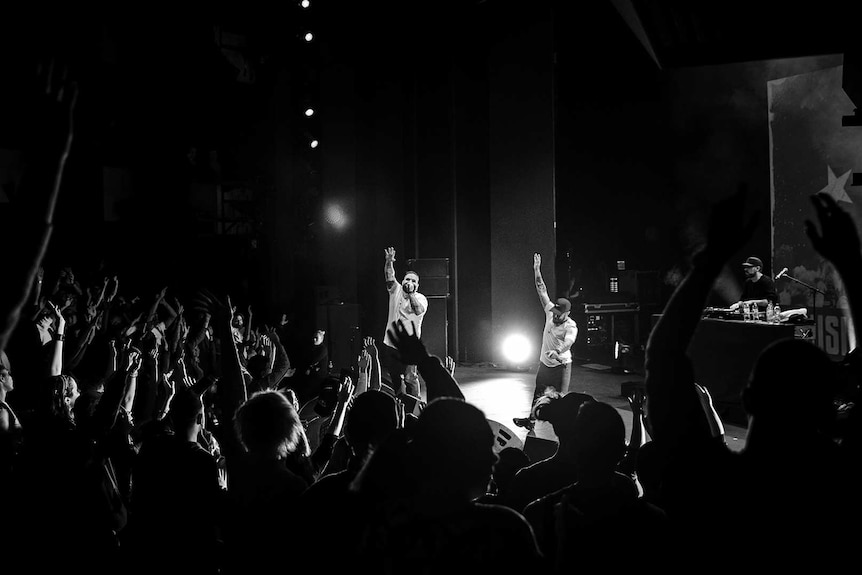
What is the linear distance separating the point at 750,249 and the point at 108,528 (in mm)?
13768

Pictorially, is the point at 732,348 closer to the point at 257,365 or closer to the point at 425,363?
the point at 257,365

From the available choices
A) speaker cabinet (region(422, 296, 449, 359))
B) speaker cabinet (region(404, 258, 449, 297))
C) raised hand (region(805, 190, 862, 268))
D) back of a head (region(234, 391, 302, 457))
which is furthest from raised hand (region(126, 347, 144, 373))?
speaker cabinet (region(422, 296, 449, 359))

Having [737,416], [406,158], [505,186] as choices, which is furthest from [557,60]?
[737,416]

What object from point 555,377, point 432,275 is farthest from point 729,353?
point 432,275

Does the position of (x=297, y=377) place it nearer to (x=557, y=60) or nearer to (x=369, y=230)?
(x=369, y=230)

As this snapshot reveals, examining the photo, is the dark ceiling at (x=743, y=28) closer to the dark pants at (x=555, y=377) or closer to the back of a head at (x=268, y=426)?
the dark pants at (x=555, y=377)

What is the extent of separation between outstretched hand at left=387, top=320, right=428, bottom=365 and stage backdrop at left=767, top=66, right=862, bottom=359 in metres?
11.9

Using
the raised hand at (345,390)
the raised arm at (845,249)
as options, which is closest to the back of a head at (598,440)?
the raised arm at (845,249)

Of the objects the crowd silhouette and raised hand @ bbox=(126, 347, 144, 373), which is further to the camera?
raised hand @ bbox=(126, 347, 144, 373)

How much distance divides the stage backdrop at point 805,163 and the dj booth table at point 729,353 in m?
→ 4.57

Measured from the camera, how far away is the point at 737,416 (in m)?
8.00

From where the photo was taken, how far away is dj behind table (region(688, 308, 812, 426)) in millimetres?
7939

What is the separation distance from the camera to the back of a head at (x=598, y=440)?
5.83 ft

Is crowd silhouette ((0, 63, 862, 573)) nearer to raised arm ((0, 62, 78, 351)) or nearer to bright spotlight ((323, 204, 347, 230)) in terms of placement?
raised arm ((0, 62, 78, 351))
